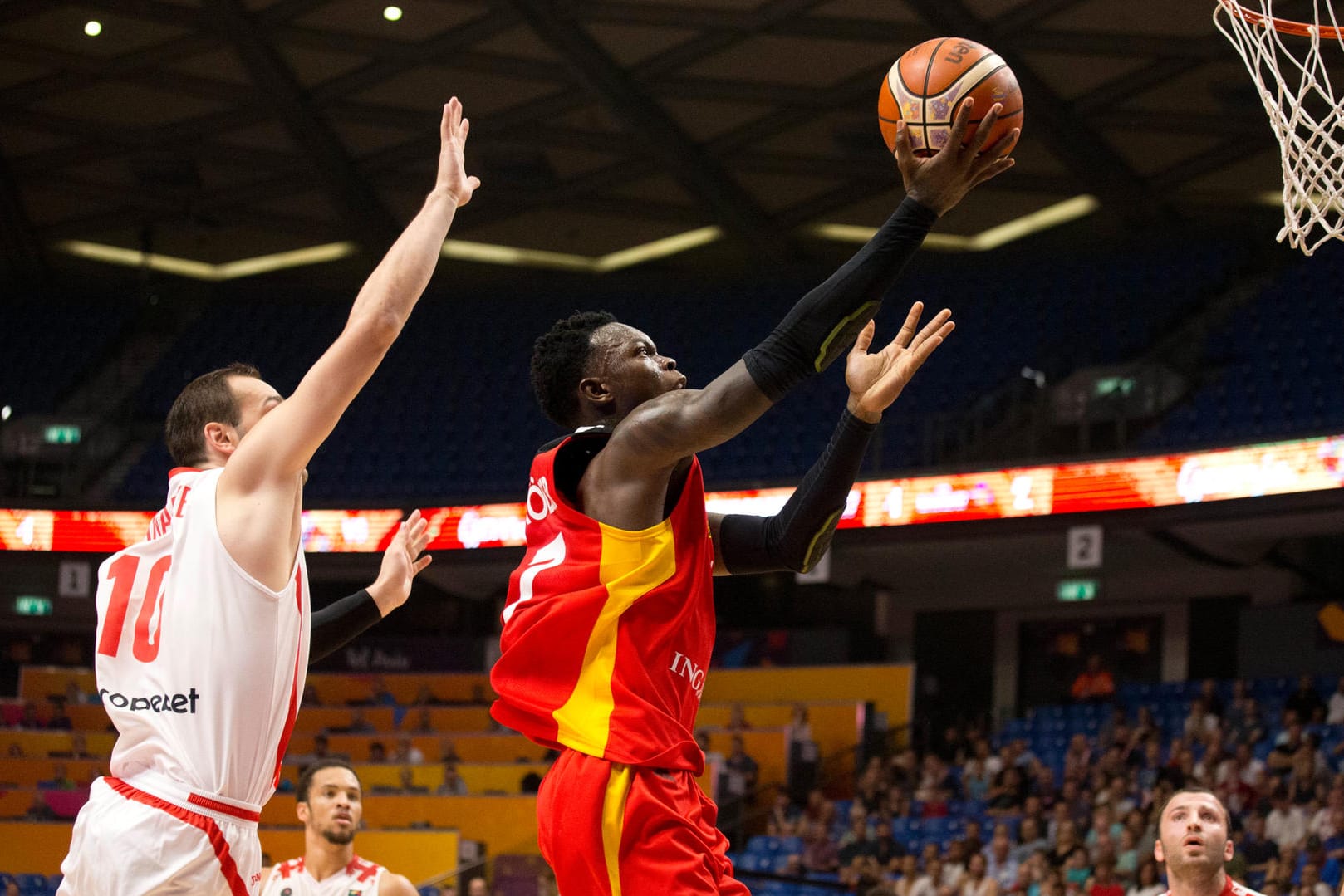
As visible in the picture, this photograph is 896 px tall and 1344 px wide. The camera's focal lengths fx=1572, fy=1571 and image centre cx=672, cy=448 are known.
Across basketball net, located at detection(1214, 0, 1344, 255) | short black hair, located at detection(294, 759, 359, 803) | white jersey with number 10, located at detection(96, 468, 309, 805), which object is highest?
basketball net, located at detection(1214, 0, 1344, 255)

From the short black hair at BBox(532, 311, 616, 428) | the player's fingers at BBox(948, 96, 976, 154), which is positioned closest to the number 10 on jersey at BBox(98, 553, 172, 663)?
the short black hair at BBox(532, 311, 616, 428)

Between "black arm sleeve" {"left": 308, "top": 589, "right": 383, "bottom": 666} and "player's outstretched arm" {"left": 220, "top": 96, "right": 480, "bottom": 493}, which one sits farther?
"black arm sleeve" {"left": 308, "top": 589, "right": 383, "bottom": 666}

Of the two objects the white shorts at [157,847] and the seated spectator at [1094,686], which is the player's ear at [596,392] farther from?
the seated spectator at [1094,686]

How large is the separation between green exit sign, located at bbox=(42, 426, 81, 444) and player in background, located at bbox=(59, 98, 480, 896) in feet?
57.3

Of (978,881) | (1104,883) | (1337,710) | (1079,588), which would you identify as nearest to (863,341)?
(1104,883)

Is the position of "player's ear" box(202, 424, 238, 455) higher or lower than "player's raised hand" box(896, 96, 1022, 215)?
lower

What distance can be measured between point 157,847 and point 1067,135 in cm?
1544

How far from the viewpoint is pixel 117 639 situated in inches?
117

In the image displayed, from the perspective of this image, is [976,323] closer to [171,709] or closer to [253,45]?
[253,45]

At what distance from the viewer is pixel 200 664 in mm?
2869

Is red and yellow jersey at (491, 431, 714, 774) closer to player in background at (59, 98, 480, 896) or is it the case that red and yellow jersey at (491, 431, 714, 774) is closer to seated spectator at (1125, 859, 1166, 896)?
player in background at (59, 98, 480, 896)

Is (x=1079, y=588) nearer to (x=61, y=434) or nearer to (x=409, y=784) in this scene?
(x=409, y=784)

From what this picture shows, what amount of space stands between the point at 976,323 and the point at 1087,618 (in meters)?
3.71

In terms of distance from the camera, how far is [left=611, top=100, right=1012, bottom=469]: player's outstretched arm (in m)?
2.97
